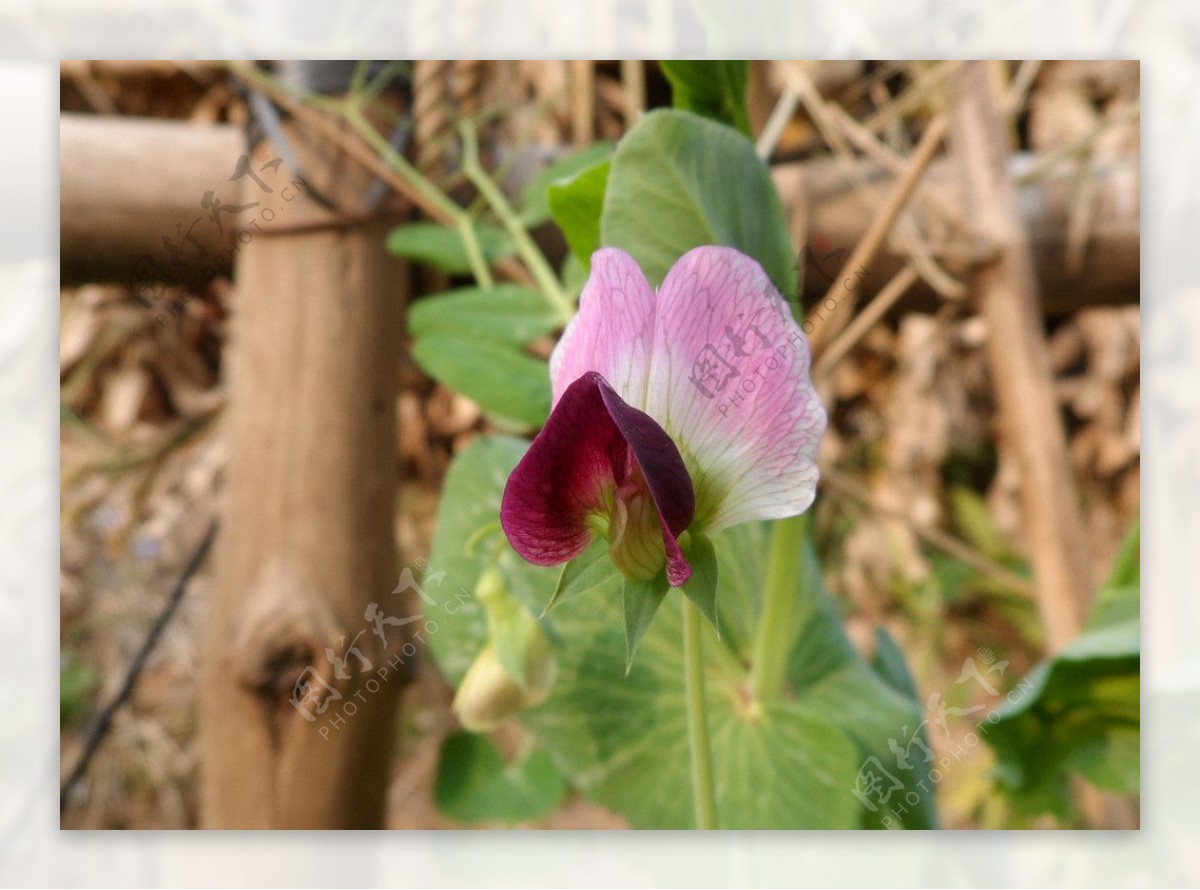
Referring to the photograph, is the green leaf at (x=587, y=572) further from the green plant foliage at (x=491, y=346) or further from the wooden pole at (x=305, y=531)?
the wooden pole at (x=305, y=531)

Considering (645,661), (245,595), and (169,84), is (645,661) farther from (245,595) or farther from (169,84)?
(169,84)

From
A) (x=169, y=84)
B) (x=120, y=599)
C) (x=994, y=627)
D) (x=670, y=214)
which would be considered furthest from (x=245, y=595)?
(x=994, y=627)

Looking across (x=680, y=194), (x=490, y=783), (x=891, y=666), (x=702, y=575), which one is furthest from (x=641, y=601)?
(x=490, y=783)

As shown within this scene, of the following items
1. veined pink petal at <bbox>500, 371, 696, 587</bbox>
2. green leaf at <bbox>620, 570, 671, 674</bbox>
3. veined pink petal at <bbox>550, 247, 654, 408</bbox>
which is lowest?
green leaf at <bbox>620, 570, 671, 674</bbox>

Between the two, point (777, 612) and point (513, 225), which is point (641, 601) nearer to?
point (777, 612)

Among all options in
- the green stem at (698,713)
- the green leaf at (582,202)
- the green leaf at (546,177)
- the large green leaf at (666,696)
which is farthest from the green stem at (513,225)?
the green stem at (698,713)

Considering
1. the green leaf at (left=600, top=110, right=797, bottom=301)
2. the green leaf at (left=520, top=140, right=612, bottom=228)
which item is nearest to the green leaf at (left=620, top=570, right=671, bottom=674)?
the green leaf at (left=600, top=110, right=797, bottom=301)

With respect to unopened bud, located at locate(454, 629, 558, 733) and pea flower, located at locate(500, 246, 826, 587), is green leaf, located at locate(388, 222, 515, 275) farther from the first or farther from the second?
pea flower, located at locate(500, 246, 826, 587)
